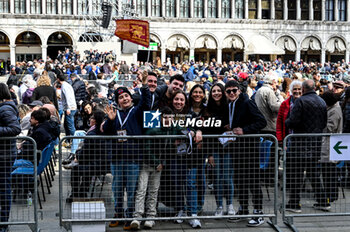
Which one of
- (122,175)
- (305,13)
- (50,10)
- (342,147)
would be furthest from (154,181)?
(305,13)

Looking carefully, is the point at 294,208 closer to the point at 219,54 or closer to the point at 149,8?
the point at 219,54

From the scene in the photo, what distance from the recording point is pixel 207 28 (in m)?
61.3

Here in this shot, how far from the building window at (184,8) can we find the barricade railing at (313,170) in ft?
181

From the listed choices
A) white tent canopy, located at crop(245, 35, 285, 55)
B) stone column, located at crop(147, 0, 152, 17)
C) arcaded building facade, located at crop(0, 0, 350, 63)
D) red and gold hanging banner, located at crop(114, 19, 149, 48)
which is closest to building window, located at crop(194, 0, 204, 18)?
arcaded building facade, located at crop(0, 0, 350, 63)

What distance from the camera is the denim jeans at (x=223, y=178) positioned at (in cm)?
764

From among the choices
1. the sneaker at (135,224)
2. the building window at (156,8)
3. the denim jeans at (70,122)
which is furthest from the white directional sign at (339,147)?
the building window at (156,8)

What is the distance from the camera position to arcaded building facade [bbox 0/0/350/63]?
56094 mm

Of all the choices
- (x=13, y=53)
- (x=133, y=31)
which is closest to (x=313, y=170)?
(x=133, y=31)

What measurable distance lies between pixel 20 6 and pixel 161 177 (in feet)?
175

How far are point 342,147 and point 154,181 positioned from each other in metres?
2.86

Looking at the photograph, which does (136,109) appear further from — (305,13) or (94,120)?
(305,13)

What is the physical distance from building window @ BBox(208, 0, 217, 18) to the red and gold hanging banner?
50696 millimetres

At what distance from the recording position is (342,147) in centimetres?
768

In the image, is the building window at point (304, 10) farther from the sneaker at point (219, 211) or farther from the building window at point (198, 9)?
the sneaker at point (219, 211)
